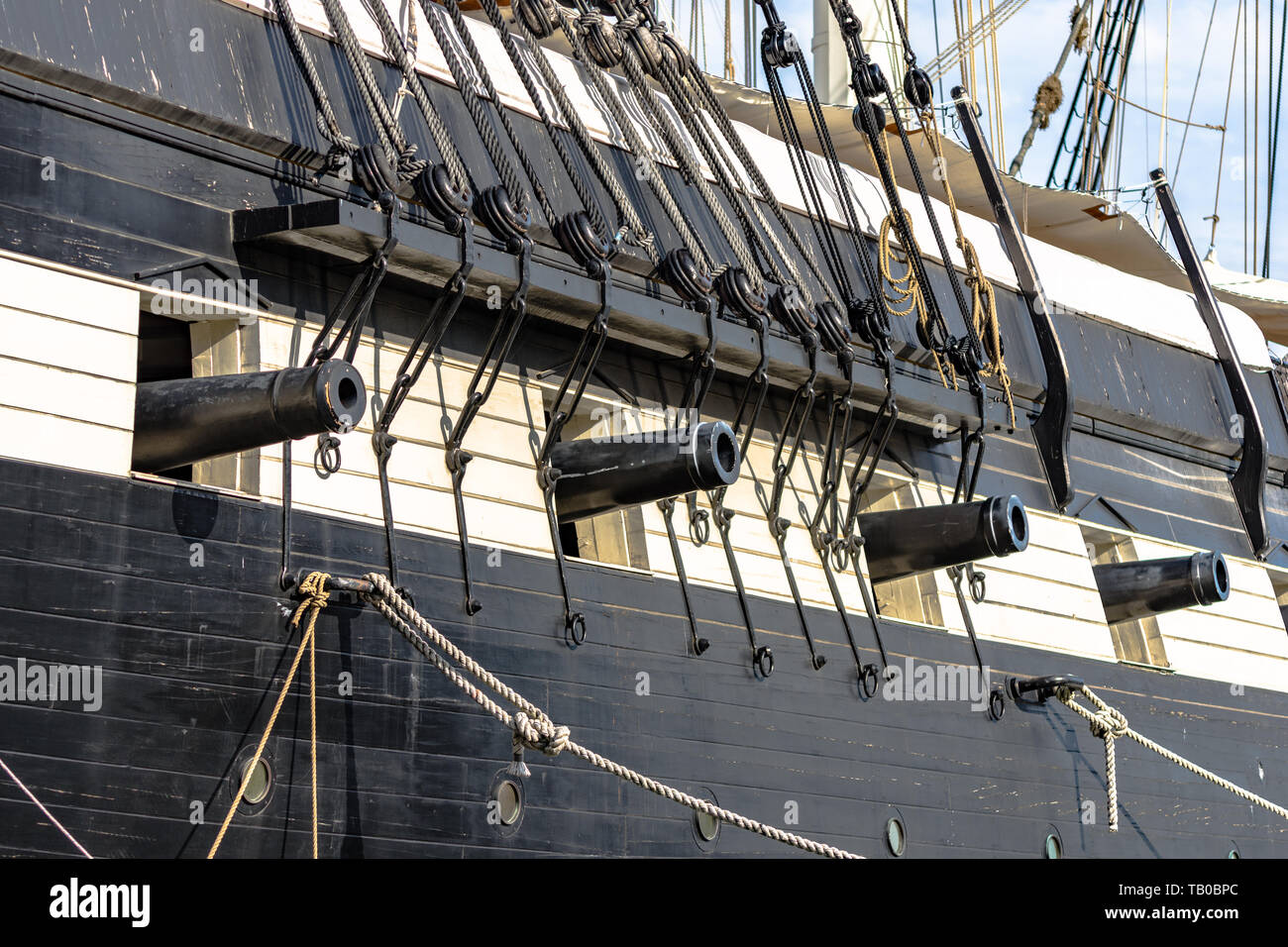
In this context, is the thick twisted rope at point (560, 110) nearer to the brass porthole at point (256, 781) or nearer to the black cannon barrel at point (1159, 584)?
the brass porthole at point (256, 781)

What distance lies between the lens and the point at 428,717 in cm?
679

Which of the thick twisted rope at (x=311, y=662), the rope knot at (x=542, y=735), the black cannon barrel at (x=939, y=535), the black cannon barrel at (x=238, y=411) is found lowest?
the rope knot at (x=542, y=735)

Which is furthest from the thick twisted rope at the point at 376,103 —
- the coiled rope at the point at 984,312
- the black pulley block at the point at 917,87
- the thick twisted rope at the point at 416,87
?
the black pulley block at the point at 917,87

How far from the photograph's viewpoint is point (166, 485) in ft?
20.5

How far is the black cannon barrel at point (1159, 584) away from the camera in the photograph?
1059 cm

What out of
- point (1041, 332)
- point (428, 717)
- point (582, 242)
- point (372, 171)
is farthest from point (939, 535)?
point (372, 171)

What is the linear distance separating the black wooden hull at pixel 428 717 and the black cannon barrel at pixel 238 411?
206 mm

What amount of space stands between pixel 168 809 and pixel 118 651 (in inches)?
23.0

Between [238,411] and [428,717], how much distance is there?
154 centimetres

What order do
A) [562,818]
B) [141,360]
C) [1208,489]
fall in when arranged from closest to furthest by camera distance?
[562,818]
[141,360]
[1208,489]

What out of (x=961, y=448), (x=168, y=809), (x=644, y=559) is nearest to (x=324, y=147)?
(x=644, y=559)

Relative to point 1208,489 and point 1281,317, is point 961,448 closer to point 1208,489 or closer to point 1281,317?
point 1208,489

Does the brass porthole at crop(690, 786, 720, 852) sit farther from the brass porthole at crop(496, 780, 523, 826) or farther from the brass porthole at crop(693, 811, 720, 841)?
the brass porthole at crop(496, 780, 523, 826)

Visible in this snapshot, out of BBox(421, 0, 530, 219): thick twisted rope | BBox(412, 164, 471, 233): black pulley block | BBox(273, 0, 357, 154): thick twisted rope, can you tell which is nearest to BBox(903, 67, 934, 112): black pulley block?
BBox(421, 0, 530, 219): thick twisted rope
